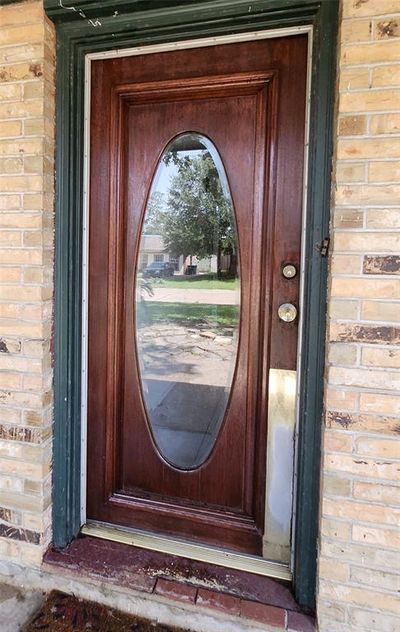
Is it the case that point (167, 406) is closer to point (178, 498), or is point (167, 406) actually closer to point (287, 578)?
point (178, 498)

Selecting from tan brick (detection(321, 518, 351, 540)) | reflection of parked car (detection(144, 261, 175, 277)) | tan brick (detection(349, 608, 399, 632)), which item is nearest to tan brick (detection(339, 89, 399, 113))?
reflection of parked car (detection(144, 261, 175, 277))

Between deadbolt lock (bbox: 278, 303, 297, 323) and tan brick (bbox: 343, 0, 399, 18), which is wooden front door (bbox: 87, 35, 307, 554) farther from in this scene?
tan brick (bbox: 343, 0, 399, 18)

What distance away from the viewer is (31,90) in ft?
4.48

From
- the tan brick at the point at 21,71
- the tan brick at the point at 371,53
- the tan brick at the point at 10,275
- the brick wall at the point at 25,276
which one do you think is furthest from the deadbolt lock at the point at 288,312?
the tan brick at the point at 21,71

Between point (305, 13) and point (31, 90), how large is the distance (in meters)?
0.95

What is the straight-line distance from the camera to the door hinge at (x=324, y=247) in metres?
1.21

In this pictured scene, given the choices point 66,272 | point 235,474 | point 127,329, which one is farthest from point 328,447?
point 66,272

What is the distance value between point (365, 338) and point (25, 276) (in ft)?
3.81

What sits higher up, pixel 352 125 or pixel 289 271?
pixel 352 125

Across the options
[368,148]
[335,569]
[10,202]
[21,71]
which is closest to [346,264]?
[368,148]

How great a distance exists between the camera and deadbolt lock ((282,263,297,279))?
1.34 m

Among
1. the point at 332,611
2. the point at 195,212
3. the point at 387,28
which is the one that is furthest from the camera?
the point at 195,212

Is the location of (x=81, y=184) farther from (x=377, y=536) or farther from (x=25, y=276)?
(x=377, y=536)

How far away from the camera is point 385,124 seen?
1100mm
